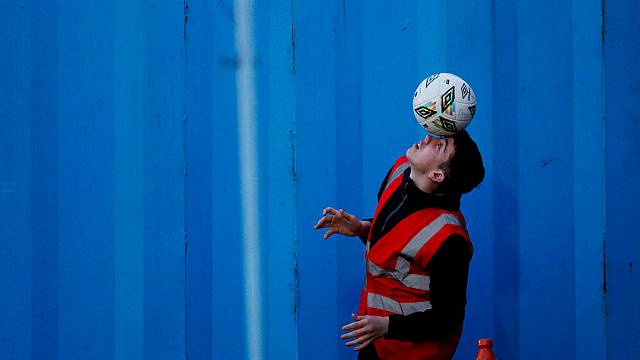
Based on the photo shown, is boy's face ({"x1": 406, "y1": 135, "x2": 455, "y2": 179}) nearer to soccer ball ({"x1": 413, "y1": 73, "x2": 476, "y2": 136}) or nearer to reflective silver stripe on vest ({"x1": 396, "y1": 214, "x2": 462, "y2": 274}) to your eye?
soccer ball ({"x1": 413, "y1": 73, "x2": 476, "y2": 136})

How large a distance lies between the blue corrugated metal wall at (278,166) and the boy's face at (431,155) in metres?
0.66

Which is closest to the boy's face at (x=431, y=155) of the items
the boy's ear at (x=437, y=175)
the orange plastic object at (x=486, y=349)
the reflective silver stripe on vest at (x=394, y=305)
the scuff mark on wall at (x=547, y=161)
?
the boy's ear at (x=437, y=175)

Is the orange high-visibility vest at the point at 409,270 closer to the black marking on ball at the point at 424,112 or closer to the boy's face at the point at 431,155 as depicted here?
the boy's face at the point at 431,155

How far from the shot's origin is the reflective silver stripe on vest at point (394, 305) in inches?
104

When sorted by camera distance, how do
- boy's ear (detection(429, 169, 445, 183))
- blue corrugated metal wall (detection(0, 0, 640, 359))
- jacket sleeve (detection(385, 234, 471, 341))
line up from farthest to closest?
1. blue corrugated metal wall (detection(0, 0, 640, 359))
2. boy's ear (detection(429, 169, 445, 183))
3. jacket sleeve (detection(385, 234, 471, 341))

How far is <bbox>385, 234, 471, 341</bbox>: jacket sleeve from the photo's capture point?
2.54 metres

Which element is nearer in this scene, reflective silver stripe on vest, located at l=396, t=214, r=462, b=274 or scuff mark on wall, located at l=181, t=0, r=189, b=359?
reflective silver stripe on vest, located at l=396, t=214, r=462, b=274

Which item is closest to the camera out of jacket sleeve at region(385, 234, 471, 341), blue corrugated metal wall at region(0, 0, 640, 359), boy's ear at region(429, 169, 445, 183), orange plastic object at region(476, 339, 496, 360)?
jacket sleeve at region(385, 234, 471, 341)

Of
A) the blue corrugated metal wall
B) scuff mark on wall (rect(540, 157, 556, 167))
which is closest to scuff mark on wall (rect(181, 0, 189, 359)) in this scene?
the blue corrugated metal wall

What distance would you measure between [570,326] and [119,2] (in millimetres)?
2244

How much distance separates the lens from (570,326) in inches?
127

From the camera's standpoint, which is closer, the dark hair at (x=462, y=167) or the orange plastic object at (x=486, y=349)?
the dark hair at (x=462, y=167)

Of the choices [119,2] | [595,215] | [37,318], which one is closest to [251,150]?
[119,2]

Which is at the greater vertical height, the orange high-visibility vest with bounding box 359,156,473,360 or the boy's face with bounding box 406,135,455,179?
the boy's face with bounding box 406,135,455,179
